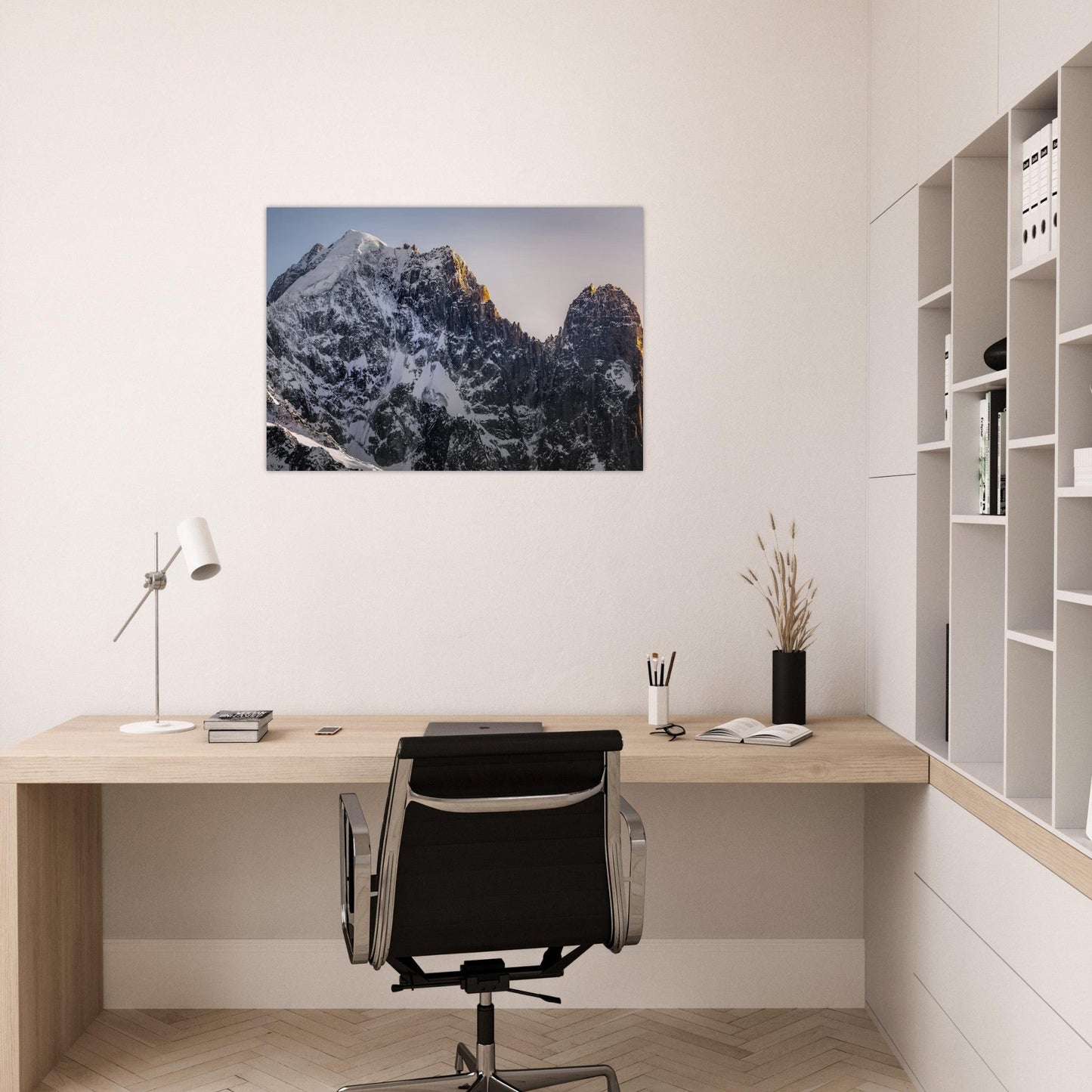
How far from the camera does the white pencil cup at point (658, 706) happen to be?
2.85 meters

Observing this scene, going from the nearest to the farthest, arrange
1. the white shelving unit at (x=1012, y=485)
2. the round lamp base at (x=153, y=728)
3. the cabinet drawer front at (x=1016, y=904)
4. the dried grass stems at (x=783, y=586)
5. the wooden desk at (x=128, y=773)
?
the cabinet drawer front at (x=1016, y=904) < the white shelving unit at (x=1012, y=485) < the wooden desk at (x=128, y=773) < the round lamp base at (x=153, y=728) < the dried grass stems at (x=783, y=586)

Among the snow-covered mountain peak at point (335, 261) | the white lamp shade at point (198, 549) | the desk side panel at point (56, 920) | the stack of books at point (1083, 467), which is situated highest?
the snow-covered mountain peak at point (335, 261)

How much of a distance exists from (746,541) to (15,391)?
217 centimetres

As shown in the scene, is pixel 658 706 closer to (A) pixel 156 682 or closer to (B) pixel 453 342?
(B) pixel 453 342

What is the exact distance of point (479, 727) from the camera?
2818 mm

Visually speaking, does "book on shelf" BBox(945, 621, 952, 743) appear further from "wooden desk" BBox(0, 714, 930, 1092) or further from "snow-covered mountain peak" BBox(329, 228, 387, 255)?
"snow-covered mountain peak" BBox(329, 228, 387, 255)

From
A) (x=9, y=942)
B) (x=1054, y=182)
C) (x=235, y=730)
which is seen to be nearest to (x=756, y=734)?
(x=235, y=730)

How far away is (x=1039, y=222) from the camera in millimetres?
2000

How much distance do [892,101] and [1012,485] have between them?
1.30 m

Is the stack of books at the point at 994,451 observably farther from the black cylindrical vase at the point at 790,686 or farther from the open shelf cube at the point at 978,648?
the black cylindrical vase at the point at 790,686

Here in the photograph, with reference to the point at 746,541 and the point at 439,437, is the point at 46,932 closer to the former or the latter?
the point at 439,437

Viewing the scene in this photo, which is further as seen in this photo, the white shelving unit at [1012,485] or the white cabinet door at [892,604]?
the white cabinet door at [892,604]

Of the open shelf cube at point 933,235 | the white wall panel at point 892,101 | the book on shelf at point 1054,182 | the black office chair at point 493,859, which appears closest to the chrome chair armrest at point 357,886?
the black office chair at point 493,859

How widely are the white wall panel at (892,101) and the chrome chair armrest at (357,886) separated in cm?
205
